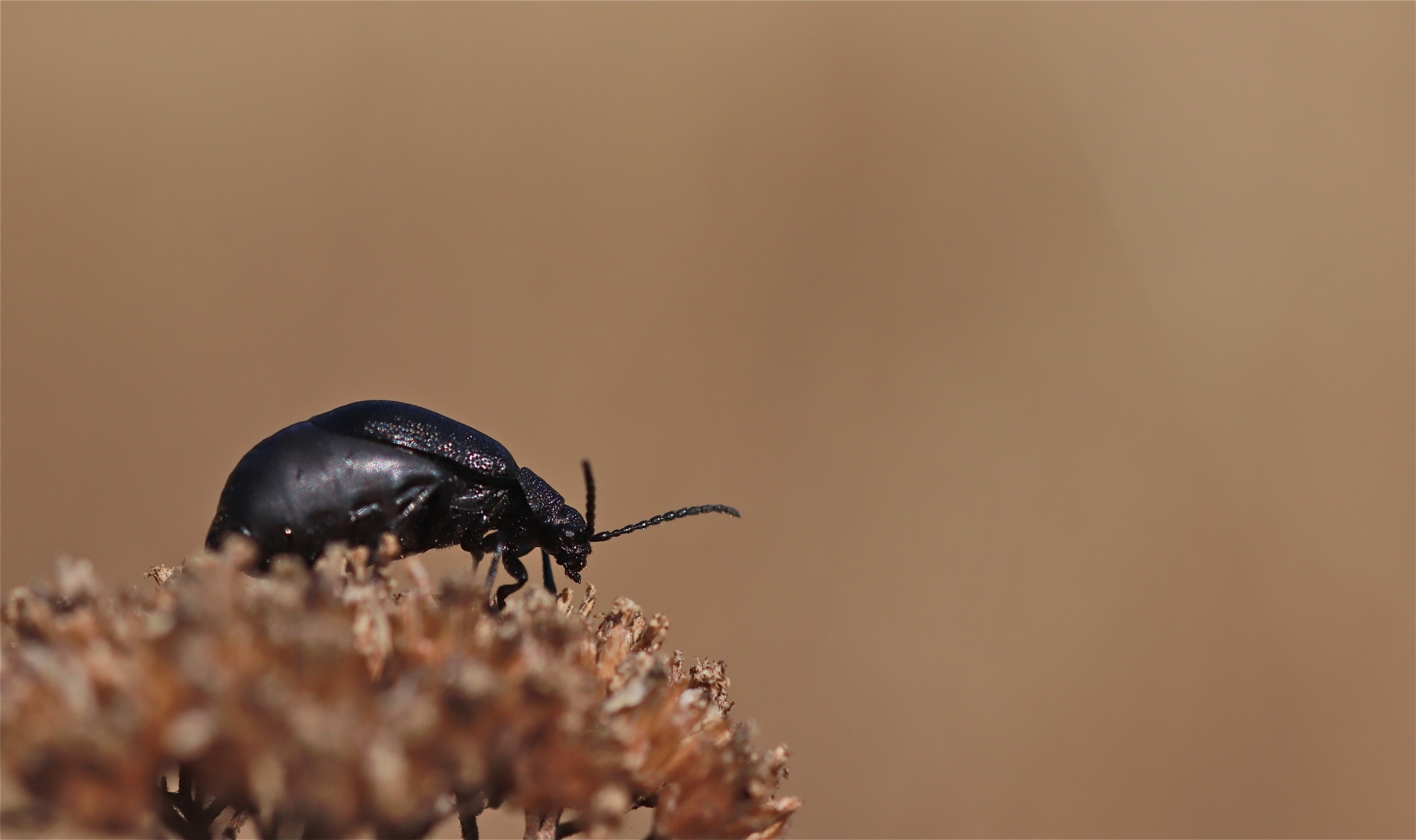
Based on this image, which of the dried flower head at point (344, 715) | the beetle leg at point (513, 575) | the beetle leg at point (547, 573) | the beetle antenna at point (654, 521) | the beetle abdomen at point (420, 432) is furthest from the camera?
the beetle antenna at point (654, 521)

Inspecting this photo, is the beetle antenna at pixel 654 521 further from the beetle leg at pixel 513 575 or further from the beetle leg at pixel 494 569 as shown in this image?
the beetle leg at pixel 494 569

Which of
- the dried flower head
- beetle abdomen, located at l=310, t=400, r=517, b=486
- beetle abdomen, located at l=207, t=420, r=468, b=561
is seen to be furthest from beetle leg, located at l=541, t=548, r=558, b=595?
the dried flower head

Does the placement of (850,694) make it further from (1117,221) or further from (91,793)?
(91,793)

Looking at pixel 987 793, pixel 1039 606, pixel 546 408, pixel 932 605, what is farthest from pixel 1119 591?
pixel 546 408

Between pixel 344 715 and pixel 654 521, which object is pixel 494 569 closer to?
pixel 654 521

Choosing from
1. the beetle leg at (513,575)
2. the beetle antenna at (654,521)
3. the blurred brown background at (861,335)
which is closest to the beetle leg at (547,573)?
the beetle leg at (513,575)

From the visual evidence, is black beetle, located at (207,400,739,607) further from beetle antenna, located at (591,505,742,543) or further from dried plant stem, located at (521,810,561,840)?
dried plant stem, located at (521,810,561,840)

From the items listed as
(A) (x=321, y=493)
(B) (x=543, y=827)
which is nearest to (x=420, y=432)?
(A) (x=321, y=493)
